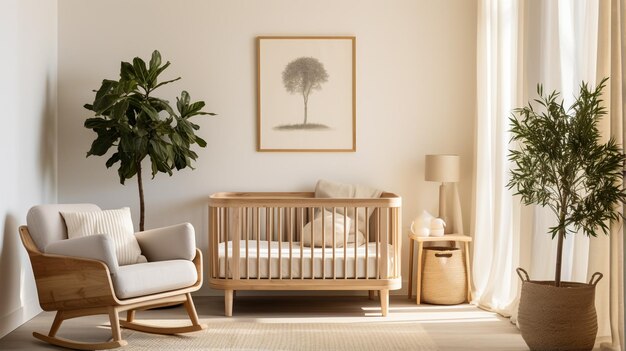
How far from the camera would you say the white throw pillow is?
4.31 meters

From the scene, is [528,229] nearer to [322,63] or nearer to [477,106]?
[477,106]

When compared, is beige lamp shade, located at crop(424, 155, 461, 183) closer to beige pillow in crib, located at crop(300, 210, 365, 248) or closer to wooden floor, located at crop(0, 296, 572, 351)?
beige pillow in crib, located at crop(300, 210, 365, 248)

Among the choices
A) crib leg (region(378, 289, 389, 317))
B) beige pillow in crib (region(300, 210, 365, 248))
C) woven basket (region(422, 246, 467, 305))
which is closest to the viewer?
crib leg (region(378, 289, 389, 317))

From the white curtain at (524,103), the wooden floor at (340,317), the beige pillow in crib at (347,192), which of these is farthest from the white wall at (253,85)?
the wooden floor at (340,317)

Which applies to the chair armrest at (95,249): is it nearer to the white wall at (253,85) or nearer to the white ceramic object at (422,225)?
the white wall at (253,85)

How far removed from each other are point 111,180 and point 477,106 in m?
2.77

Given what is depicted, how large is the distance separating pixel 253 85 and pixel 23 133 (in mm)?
1700

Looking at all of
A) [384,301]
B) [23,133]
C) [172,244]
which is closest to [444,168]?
[384,301]

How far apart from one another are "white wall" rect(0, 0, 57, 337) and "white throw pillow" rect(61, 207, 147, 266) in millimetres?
414

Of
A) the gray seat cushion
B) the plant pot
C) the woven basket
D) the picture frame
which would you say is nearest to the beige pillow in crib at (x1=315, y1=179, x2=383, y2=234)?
the picture frame

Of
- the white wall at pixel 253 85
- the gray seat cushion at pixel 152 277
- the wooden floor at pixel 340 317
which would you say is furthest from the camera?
the white wall at pixel 253 85

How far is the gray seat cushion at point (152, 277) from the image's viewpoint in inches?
152

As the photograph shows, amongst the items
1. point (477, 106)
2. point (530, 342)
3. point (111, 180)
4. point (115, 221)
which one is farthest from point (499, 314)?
point (111, 180)

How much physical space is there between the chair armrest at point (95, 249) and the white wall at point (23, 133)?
2.05 ft
